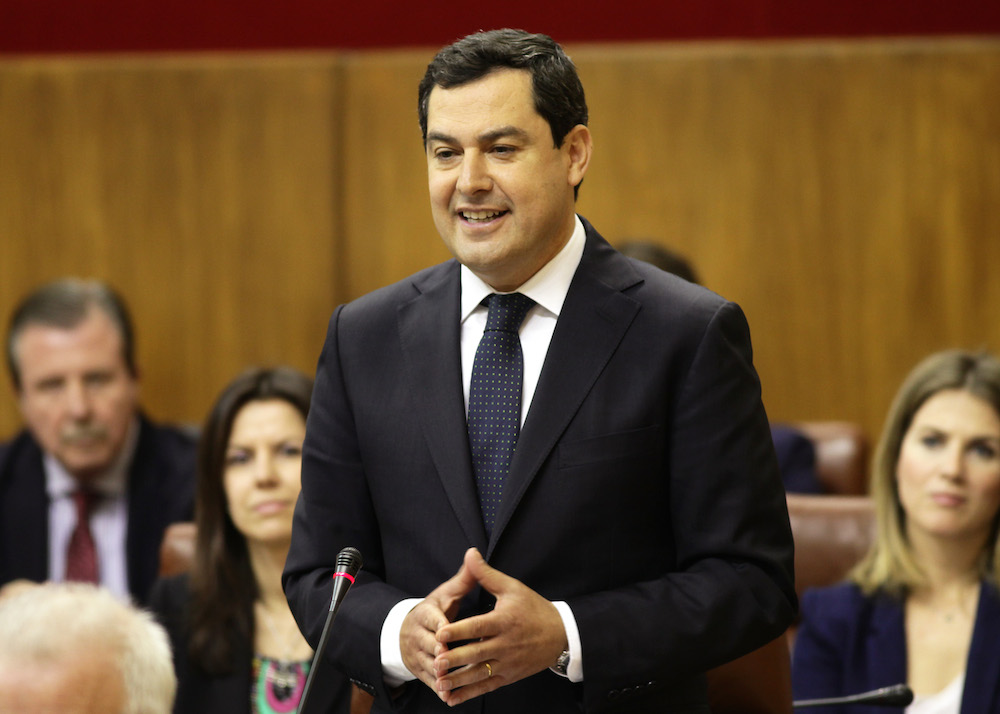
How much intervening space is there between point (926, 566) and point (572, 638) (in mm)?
1430

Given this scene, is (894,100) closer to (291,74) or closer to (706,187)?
(706,187)

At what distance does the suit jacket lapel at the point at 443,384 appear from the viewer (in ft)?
4.82

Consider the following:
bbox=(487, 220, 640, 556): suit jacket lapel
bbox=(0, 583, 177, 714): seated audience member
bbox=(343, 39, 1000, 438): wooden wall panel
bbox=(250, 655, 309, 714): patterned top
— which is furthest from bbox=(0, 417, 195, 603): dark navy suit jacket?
bbox=(0, 583, 177, 714): seated audience member

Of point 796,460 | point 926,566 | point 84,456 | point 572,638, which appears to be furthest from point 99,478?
point 572,638

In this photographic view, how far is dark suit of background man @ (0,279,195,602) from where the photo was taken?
135 inches

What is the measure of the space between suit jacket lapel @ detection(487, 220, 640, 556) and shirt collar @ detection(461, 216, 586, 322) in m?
0.01

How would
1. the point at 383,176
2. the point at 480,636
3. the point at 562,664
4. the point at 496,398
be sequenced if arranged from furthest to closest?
the point at 383,176
the point at 496,398
the point at 562,664
the point at 480,636

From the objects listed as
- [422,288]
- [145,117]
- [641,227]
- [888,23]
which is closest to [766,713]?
[422,288]

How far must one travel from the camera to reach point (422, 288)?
1.63 metres

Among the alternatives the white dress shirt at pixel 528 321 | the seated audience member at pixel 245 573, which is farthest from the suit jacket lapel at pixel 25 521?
the white dress shirt at pixel 528 321

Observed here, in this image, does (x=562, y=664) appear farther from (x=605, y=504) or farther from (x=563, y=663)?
(x=605, y=504)

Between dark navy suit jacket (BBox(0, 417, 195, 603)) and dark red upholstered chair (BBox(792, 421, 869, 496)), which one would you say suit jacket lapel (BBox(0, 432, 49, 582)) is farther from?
dark red upholstered chair (BBox(792, 421, 869, 496))

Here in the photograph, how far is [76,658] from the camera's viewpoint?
112 centimetres

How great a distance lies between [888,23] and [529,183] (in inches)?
121
